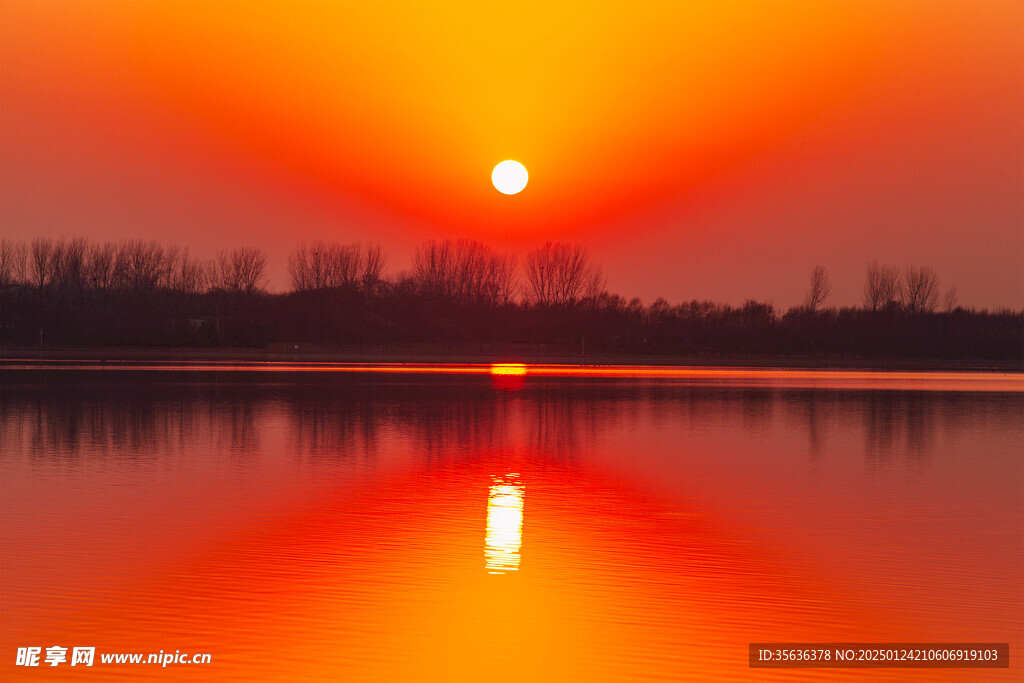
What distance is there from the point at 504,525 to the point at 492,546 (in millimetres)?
1053

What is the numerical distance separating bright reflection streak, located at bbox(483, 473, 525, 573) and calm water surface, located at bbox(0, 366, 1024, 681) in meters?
0.06

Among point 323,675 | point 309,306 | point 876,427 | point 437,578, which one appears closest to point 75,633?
point 323,675

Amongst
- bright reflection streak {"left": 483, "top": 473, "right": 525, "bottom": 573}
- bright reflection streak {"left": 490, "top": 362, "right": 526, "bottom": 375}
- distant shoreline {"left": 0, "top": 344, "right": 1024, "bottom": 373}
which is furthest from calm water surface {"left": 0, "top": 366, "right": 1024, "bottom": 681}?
distant shoreline {"left": 0, "top": 344, "right": 1024, "bottom": 373}

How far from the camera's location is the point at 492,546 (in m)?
9.91

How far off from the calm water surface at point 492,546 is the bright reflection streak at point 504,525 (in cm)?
6

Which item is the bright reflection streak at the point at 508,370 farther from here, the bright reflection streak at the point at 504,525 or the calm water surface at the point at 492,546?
the bright reflection streak at the point at 504,525

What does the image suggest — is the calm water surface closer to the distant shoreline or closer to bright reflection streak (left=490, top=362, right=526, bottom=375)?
bright reflection streak (left=490, top=362, right=526, bottom=375)

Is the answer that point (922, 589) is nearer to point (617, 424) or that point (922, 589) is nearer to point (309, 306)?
point (617, 424)

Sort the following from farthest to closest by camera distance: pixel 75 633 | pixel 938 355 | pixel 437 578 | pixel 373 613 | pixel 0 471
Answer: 1. pixel 938 355
2. pixel 0 471
3. pixel 437 578
4. pixel 373 613
5. pixel 75 633

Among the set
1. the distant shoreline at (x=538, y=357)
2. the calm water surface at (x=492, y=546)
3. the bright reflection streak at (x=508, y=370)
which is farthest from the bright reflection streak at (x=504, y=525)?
the distant shoreline at (x=538, y=357)

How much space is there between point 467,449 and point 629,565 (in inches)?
336

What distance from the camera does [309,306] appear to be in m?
104

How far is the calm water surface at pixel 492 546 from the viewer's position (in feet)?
22.9

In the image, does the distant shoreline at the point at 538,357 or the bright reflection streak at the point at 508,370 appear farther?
the distant shoreline at the point at 538,357
